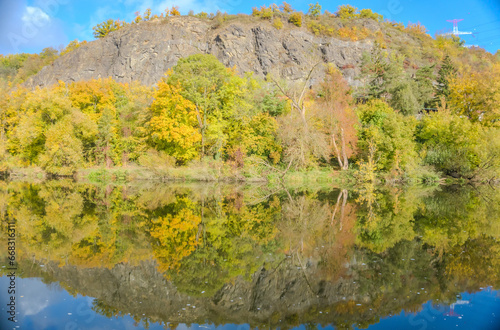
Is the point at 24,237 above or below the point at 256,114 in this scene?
below

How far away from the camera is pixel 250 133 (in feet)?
120

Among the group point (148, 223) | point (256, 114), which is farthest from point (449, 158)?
point (148, 223)

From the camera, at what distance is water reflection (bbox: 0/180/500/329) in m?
7.18

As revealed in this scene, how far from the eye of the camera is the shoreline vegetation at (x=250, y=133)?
33.0 m

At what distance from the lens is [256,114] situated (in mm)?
36594

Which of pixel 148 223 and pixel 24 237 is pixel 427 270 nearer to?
pixel 148 223

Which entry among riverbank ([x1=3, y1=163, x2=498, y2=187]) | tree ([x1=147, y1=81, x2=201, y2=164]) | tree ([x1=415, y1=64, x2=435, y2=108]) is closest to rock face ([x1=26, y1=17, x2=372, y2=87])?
tree ([x1=415, y1=64, x2=435, y2=108])

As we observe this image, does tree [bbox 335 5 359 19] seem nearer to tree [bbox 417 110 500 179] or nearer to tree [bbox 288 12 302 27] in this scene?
tree [bbox 288 12 302 27]

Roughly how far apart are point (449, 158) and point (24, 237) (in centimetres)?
3498

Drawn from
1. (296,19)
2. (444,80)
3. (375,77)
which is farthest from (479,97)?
(296,19)

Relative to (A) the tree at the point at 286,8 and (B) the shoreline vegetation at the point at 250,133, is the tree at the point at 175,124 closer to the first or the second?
(B) the shoreline vegetation at the point at 250,133

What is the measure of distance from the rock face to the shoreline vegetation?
33186 mm

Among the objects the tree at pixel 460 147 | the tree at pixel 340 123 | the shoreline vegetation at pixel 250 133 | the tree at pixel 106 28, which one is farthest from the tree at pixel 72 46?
the tree at pixel 460 147

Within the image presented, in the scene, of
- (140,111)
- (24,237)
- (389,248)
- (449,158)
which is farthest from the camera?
(140,111)
